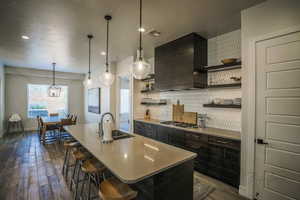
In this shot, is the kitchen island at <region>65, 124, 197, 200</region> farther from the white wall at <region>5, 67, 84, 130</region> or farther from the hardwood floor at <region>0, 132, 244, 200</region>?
the white wall at <region>5, 67, 84, 130</region>

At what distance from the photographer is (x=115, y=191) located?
1.40 meters

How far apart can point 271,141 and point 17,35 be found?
4929mm

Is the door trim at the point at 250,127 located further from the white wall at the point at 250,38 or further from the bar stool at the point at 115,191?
the bar stool at the point at 115,191

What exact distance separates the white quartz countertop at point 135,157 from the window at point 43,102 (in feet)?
21.6

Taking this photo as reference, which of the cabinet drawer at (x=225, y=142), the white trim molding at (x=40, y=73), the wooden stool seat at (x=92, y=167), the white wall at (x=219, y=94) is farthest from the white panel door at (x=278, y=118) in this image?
the white trim molding at (x=40, y=73)

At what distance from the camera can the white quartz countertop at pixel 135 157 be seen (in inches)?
48.3

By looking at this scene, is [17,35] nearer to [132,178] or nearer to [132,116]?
[132,116]

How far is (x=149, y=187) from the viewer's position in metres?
1.45

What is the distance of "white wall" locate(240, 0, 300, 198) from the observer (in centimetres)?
191

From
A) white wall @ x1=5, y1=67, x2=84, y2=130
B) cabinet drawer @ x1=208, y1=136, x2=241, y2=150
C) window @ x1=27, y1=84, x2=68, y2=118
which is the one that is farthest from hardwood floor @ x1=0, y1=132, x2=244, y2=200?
window @ x1=27, y1=84, x2=68, y2=118

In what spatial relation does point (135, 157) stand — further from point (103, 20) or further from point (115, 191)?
point (103, 20)

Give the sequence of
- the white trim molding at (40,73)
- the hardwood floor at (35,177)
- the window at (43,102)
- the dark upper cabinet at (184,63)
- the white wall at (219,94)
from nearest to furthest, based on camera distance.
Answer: the hardwood floor at (35,177) < the white wall at (219,94) < the dark upper cabinet at (184,63) < the white trim molding at (40,73) < the window at (43,102)

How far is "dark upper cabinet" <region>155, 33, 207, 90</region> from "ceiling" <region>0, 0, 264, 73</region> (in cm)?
18

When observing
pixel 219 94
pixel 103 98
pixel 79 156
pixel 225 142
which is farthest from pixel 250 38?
pixel 103 98
